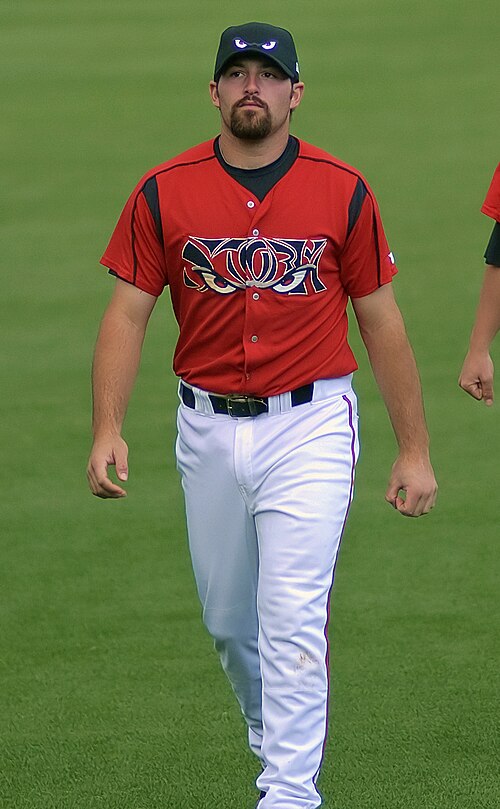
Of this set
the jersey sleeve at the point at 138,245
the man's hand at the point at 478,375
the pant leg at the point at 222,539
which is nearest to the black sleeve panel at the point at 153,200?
the jersey sleeve at the point at 138,245

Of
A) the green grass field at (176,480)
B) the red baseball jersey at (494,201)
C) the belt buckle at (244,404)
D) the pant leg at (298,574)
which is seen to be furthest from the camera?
the red baseball jersey at (494,201)

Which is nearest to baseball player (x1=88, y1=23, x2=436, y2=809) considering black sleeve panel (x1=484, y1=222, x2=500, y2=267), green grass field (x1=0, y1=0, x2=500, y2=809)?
green grass field (x1=0, y1=0, x2=500, y2=809)

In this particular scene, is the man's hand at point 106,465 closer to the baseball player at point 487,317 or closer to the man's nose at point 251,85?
the man's nose at point 251,85

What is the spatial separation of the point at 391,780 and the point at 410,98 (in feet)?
31.9

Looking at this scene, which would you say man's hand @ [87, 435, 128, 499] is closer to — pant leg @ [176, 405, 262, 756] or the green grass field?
pant leg @ [176, 405, 262, 756]

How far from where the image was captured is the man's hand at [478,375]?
5.60 m

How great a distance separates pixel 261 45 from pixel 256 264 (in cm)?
62

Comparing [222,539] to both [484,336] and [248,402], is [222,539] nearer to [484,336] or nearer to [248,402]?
[248,402]

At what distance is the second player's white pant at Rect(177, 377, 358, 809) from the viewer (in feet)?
14.2

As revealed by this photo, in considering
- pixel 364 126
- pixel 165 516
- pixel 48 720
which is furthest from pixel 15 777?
pixel 364 126

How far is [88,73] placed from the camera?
14.8 metres

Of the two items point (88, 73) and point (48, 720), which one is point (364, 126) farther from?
point (48, 720)

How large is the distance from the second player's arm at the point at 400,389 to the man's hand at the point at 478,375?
0.95 meters

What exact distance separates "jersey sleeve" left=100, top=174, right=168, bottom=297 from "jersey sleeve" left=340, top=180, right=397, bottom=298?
55cm
